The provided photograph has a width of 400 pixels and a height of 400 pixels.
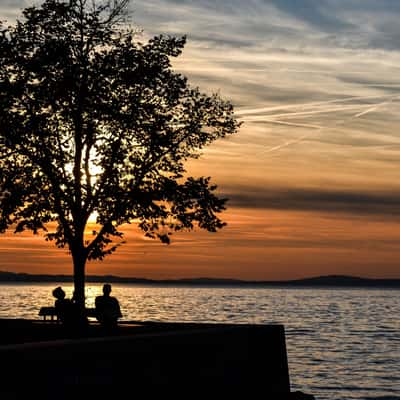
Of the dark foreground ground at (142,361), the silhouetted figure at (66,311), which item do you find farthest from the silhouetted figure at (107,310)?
the silhouetted figure at (66,311)

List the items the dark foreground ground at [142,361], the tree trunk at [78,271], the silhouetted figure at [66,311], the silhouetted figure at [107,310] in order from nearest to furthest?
the dark foreground ground at [142,361] < the silhouetted figure at [66,311] < the silhouetted figure at [107,310] < the tree trunk at [78,271]

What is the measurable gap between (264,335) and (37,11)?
1581cm

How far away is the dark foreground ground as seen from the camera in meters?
19.2

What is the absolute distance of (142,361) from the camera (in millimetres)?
22297

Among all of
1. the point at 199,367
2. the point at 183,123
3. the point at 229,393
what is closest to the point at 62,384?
the point at 199,367

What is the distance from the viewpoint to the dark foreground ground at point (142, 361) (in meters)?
19.2

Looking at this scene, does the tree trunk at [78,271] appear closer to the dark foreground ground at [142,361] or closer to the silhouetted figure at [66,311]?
the dark foreground ground at [142,361]

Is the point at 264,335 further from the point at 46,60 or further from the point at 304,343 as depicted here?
the point at 304,343

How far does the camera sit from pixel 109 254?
3628 cm

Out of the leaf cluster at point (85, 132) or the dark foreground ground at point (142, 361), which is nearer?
the dark foreground ground at point (142, 361)

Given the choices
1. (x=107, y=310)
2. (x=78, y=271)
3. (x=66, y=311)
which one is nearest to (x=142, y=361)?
(x=107, y=310)

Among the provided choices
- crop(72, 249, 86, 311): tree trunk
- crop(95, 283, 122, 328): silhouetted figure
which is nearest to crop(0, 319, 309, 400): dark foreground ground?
crop(95, 283, 122, 328): silhouetted figure

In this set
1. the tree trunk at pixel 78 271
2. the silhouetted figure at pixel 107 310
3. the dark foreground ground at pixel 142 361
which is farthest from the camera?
the tree trunk at pixel 78 271

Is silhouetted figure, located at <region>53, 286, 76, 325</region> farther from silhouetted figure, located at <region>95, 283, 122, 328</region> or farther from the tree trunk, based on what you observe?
the tree trunk
